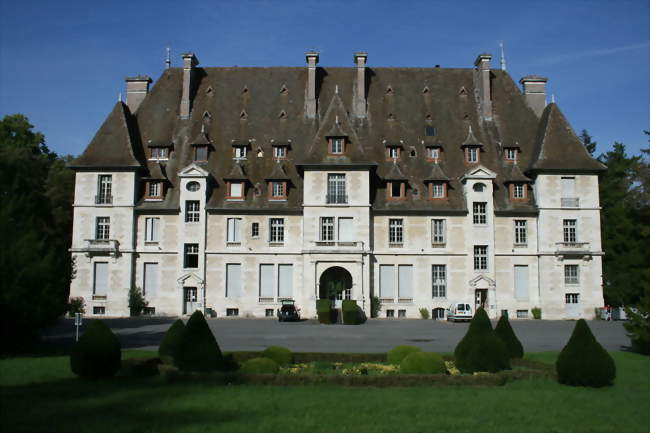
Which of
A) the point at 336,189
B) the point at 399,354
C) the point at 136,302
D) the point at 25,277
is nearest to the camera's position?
the point at 399,354

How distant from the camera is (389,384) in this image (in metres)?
15.9

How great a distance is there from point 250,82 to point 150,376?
38040 mm

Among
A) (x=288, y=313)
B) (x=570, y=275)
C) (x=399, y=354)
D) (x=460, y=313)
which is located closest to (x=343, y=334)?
(x=288, y=313)

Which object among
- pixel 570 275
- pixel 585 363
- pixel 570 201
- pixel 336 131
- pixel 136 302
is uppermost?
pixel 336 131

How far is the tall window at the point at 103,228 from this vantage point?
144 feet

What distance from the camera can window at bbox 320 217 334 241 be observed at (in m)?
43.2

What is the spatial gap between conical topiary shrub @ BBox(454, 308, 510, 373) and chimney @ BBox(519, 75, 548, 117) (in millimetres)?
36493

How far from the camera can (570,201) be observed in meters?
44.2

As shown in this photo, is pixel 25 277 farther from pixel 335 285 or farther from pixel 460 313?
pixel 460 313

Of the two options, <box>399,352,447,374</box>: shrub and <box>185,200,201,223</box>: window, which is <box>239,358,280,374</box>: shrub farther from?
<box>185,200,201,223</box>: window

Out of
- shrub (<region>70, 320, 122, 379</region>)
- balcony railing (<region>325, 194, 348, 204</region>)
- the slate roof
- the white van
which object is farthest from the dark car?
shrub (<region>70, 320, 122, 379</region>)

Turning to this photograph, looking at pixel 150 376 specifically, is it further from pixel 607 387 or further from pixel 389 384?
pixel 607 387

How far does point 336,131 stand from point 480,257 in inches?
534

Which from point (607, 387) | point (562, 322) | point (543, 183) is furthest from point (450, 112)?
point (607, 387)
